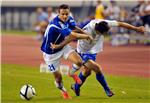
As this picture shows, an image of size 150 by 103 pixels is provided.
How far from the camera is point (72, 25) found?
52.2 ft

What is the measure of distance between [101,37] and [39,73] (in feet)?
22.1

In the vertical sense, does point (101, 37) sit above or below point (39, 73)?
above

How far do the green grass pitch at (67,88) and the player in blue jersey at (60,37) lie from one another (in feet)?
2.69

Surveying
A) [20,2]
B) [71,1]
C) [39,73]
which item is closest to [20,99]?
[39,73]

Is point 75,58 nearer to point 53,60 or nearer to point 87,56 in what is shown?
point 53,60

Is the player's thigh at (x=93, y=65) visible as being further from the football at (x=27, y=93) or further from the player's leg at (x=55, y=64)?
the football at (x=27, y=93)

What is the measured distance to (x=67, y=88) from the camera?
18328mm

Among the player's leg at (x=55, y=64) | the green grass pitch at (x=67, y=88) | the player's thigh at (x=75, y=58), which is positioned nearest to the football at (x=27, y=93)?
the green grass pitch at (x=67, y=88)

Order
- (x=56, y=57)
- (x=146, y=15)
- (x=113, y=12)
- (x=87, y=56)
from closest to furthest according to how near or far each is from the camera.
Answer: (x=56, y=57) < (x=87, y=56) < (x=146, y=15) < (x=113, y=12)

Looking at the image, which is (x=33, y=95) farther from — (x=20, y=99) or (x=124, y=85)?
(x=124, y=85)

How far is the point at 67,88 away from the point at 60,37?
3043 mm

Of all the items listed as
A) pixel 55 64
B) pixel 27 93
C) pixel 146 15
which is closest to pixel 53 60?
pixel 55 64

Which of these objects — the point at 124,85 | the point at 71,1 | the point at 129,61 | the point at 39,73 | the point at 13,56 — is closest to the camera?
the point at 124,85

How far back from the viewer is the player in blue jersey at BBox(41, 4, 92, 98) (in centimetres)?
1538
